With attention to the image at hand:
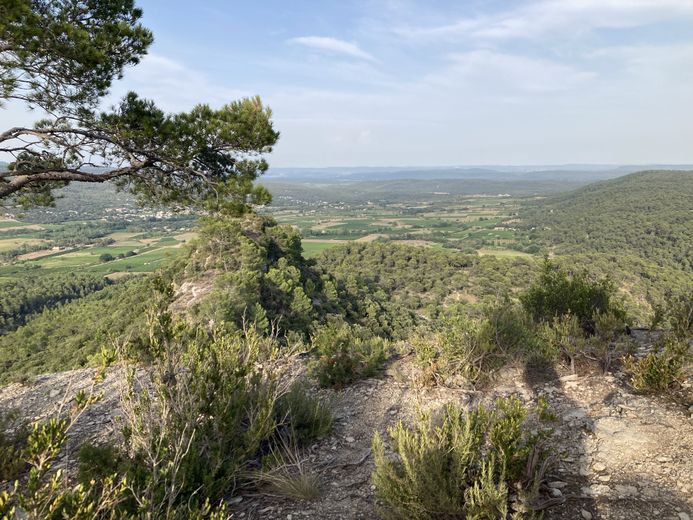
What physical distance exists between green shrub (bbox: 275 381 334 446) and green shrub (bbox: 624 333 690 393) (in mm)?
3878

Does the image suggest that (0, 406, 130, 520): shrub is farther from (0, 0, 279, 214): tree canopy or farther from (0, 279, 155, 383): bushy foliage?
(0, 279, 155, 383): bushy foliage

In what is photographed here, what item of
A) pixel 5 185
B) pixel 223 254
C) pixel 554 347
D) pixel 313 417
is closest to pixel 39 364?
pixel 223 254

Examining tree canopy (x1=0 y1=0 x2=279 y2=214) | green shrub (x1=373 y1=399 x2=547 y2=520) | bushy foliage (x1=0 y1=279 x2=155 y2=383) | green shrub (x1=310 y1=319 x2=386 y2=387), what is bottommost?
bushy foliage (x1=0 y1=279 x2=155 y2=383)

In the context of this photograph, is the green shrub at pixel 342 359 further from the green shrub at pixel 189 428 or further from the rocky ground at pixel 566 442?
the green shrub at pixel 189 428

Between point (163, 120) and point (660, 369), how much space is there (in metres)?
7.92

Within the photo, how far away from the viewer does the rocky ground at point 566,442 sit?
3111 mm

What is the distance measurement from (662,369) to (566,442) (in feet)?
5.63

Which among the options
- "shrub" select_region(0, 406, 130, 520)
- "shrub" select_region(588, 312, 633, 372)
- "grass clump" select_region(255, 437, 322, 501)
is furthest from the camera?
"shrub" select_region(588, 312, 633, 372)

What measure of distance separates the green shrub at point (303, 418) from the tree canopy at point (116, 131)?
3394mm

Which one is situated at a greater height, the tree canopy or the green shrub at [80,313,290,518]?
the tree canopy

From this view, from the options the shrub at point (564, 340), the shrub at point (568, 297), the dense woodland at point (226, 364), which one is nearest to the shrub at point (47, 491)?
the dense woodland at point (226, 364)

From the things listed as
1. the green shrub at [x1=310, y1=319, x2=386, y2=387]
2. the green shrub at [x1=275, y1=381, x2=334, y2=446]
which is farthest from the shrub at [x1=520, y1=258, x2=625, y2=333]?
the green shrub at [x1=275, y1=381, x2=334, y2=446]

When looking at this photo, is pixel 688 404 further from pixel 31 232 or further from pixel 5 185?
pixel 31 232

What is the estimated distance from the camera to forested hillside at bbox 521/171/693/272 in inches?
3049
